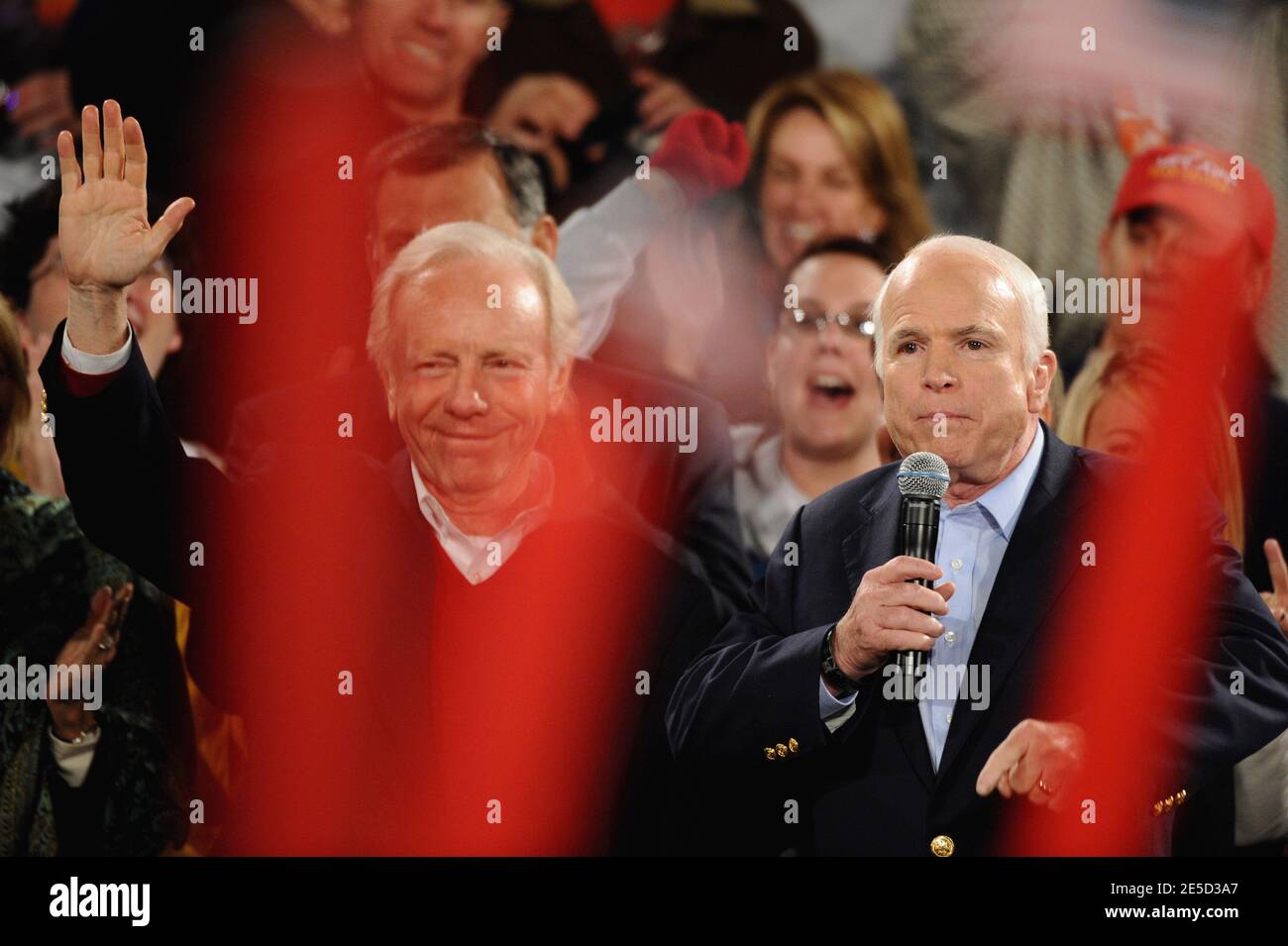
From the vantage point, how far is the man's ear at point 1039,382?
10.5 ft

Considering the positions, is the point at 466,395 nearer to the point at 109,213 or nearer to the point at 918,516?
the point at 109,213

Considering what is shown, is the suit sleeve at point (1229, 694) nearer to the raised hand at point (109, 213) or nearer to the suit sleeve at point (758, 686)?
the suit sleeve at point (758, 686)

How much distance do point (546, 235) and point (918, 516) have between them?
171 cm

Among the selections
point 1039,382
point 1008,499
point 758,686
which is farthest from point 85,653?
point 1039,382

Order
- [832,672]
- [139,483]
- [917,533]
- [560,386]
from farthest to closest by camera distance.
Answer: [560,386] < [139,483] < [832,672] < [917,533]

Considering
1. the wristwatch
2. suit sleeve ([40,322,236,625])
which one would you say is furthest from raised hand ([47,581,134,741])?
the wristwatch

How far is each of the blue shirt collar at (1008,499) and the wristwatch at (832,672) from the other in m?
0.46

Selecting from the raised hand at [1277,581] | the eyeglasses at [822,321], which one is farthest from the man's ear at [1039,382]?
the raised hand at [1277,581]

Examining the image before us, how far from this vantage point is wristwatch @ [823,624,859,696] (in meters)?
2.92

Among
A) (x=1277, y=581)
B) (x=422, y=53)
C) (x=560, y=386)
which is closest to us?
(x=560, y=386)

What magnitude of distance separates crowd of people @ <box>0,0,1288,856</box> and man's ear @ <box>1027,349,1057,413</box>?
1.17 ft

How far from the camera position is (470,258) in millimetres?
3826

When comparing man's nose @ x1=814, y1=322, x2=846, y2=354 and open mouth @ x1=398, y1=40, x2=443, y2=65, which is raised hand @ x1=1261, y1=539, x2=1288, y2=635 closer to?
man's nose @ x1=814, y1=322, x2=846, y2=354
